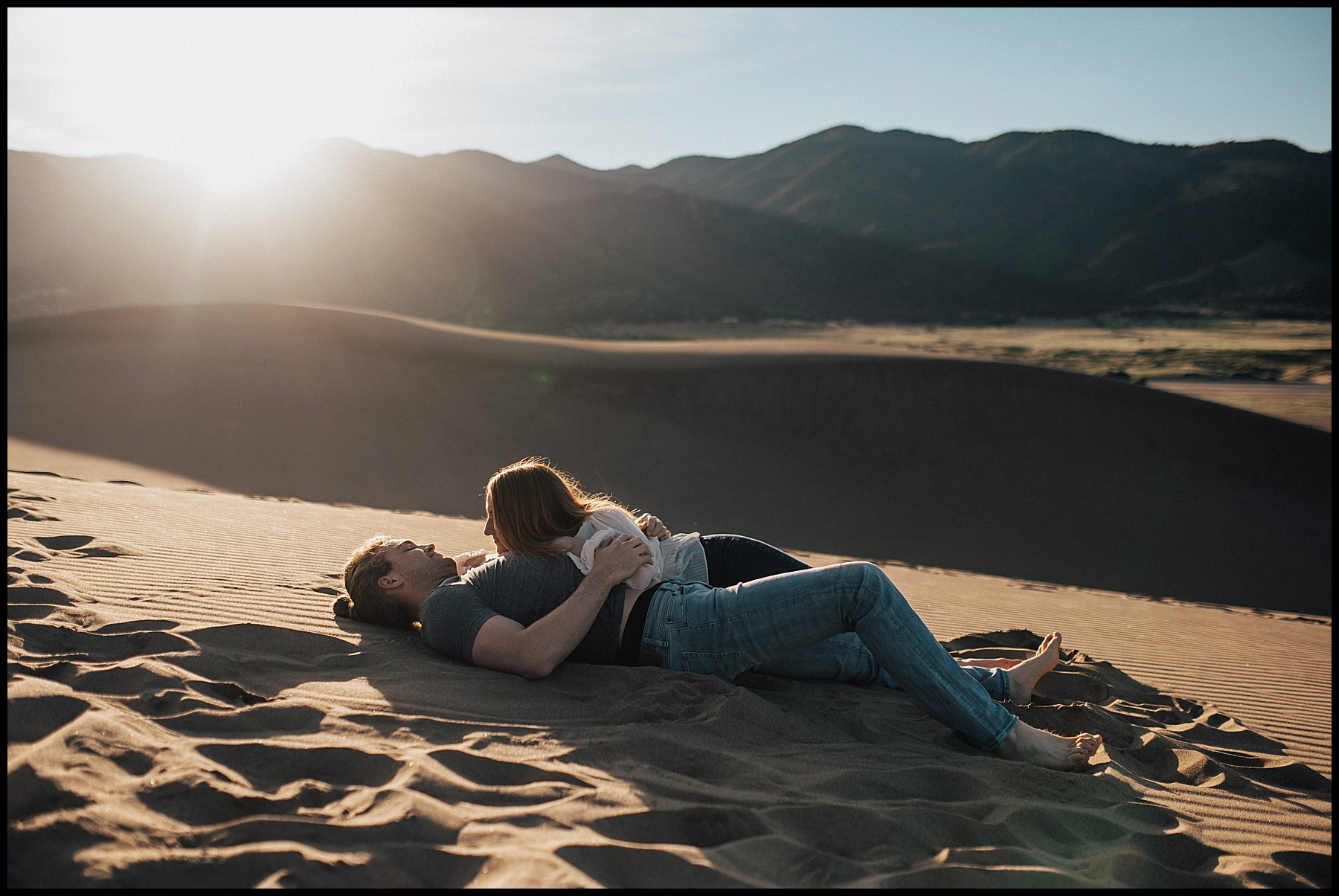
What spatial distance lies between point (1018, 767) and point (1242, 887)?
60 cm

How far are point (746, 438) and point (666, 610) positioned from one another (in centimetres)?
1054

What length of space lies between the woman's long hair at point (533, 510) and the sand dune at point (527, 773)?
485mm

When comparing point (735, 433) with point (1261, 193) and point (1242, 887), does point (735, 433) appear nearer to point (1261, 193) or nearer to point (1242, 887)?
point (1242, 887)

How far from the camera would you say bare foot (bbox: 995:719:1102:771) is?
264 centimetres

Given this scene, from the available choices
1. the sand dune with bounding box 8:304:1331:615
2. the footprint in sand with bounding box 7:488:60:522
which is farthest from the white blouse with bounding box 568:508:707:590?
the sand dune with bounding box 8:304:1331:615

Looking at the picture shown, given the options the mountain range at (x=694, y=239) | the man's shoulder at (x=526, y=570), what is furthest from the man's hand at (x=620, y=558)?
the mountain range at (x=694, y=239)

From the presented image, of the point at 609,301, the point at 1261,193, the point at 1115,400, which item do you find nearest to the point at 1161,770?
the point at 1115,400

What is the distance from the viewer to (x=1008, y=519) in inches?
442

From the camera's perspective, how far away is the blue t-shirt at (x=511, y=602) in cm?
283

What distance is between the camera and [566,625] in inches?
106

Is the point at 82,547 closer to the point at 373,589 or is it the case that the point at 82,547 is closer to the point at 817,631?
the point at 373,589

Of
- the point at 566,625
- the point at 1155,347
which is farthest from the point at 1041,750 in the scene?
the point at 1155,347

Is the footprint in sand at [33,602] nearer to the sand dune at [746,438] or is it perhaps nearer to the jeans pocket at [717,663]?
the jeans pocket at [717,663]

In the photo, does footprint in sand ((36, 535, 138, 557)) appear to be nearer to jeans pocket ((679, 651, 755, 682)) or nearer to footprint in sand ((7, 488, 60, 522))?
footprint in sand ((7, 488, 60, 522))
